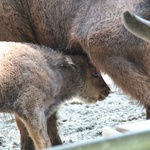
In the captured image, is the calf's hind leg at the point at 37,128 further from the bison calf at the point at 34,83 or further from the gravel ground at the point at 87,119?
the gravel ground at the point at 87,119

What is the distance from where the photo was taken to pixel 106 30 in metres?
3.20

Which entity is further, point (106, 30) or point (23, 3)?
point (23, 3)

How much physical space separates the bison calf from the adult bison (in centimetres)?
24

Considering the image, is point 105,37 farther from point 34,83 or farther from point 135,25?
point 135,25

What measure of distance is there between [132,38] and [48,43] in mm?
847

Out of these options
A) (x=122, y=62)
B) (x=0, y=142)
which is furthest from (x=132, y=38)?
(x=0, y=142)

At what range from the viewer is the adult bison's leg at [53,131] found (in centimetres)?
387

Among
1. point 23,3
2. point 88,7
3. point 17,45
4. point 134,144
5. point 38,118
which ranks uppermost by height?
point 23,3

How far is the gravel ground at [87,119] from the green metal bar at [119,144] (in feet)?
10.7

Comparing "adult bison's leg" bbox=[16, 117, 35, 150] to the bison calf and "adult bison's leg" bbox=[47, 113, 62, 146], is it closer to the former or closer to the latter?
"adult bison's leg" bbox=[47, 113, 62, 146]

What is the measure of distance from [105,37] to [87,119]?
194 cm

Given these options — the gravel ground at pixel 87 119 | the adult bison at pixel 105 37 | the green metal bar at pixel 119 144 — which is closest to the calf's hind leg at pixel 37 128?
the adult bison at pixel 105 37

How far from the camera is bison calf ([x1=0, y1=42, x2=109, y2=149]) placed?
287 cm

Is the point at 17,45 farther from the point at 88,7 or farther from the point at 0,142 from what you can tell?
the point at 0,142
